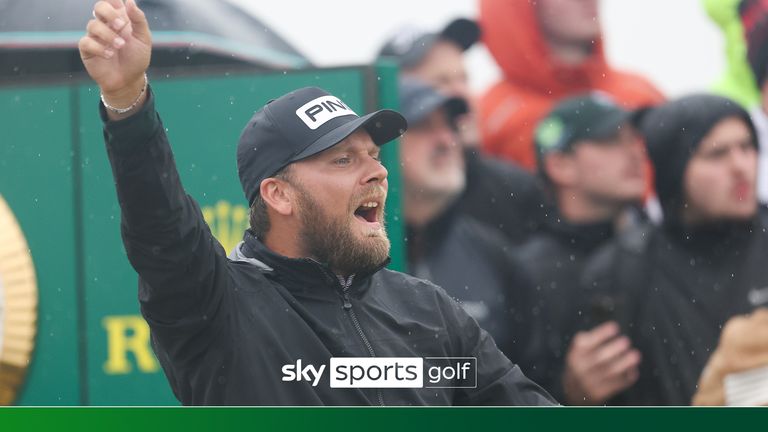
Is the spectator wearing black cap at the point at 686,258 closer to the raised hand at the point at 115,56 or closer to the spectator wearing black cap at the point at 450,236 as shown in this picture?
the spectator wearing black cap at the point at 450,236

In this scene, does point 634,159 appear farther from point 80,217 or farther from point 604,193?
point 80,217

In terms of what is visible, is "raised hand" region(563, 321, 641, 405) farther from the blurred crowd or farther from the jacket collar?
the jacket collar

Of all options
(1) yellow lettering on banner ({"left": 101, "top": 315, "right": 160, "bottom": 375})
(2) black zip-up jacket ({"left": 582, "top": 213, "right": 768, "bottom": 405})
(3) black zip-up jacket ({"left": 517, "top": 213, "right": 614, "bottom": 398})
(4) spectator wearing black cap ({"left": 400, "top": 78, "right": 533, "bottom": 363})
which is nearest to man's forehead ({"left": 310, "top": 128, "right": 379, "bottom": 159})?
(4) spectator wearing black cap ({"left": 400, "top": 78, "right": 533, "bottom": 363})

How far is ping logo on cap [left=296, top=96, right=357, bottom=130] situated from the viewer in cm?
298

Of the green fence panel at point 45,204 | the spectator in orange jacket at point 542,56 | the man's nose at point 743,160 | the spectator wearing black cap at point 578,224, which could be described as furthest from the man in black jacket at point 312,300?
the man's nose at point 743,160

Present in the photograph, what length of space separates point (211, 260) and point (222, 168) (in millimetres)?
393

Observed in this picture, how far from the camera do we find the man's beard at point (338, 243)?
9.64ft

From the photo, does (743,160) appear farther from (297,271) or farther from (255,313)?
(255,313)

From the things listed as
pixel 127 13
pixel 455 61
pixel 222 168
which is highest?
pixel 127 13

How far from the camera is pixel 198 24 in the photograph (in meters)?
3.20

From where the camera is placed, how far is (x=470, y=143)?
3141 millimetres

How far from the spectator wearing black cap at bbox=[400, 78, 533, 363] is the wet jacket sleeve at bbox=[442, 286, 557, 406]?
30mm

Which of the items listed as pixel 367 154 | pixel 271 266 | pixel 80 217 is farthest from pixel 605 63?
pixel 80 217

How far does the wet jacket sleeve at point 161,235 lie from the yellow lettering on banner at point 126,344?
0.54 metres
